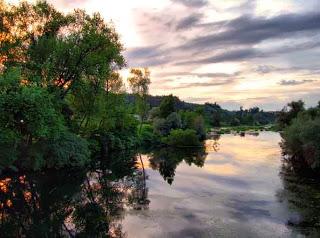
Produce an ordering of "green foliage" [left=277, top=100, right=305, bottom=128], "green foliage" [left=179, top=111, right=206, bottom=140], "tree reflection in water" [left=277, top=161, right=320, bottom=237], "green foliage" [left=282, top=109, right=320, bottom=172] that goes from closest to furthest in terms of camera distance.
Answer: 1. "tree reflection in water" [left=277, top=161, right=320, bottom=237]
2. "green foliage" [left=282, top=109, right=320, bottom=172]
3. "green foliage" [left=277, top=100, right=305, bottom=128]
4. "green foliage" [left=179, top=111, right=206, bottom=140]

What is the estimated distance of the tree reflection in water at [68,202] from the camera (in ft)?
88.2

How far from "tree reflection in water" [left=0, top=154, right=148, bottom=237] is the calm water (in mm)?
60

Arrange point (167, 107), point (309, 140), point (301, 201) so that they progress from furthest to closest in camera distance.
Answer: point (167, 107) < point (309, 140) < point (301, 201)

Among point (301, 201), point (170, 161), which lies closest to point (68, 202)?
point (301, 201)

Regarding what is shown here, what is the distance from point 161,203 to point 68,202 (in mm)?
7532

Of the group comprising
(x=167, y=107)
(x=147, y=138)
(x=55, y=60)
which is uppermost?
(x=55, y=60)

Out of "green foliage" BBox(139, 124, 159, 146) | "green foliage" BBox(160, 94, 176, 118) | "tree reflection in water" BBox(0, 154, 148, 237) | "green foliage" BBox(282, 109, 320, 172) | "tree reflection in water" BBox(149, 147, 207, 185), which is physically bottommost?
"tree reflection in water" BBox(0, 154, 148, 237)

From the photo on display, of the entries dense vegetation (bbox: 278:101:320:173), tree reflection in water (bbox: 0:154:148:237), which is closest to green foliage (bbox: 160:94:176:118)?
dense vegetation (bbox: 278:101:320:173)

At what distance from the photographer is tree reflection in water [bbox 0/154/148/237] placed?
1058 inches

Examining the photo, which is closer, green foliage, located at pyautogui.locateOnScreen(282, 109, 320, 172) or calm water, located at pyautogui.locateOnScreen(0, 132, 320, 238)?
calm water, located at pyautogui.locateOnScreen(0, 132, 320, 238)

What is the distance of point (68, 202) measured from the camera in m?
34.8

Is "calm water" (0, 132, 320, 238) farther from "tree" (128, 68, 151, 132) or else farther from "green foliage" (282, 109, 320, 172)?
"tree" (128, 68, 151, 132)

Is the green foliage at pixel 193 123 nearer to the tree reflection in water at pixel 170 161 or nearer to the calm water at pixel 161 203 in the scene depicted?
the tree reflection in water at pixel 170 161

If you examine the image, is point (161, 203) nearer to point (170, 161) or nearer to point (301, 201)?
point (301, 201)
